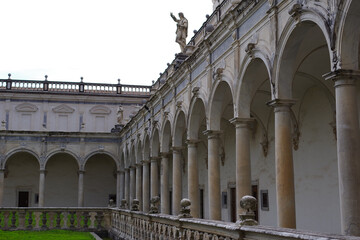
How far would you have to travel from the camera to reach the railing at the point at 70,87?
142 ft

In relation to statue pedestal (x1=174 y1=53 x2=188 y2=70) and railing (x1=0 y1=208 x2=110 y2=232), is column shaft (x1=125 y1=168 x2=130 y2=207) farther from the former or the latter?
statue pedestal (x1=174 y1=53 x2=188 y2=70)

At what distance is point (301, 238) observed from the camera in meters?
5.64

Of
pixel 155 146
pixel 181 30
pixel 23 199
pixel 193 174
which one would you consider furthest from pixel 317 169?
pixel 23 199

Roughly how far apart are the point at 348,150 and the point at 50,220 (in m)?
15.7

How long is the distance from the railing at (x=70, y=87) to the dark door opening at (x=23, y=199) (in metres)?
8.92

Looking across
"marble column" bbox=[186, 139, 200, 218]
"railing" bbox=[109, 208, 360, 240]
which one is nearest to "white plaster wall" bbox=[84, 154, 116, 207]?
"railing" bbox=[109, 208, 360, 240]

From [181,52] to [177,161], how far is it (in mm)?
4918

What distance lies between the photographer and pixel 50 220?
845 inches

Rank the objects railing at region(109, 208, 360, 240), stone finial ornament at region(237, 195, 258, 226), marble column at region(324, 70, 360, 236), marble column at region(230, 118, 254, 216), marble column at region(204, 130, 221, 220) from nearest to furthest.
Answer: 1. railing at region(109, 208, 360, 240)
2. stone finial ornament at region(237, 195, 258, 226)
3. marble column at region(324, 70, 360, 236)
4. marble column at region(230, 118, 254, 216)
5. marble column at region(204, 130, 221, 220)

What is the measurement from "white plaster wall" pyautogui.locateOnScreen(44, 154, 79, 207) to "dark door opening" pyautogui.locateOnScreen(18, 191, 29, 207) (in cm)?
154

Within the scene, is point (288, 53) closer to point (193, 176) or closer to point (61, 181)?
point (193, 176)

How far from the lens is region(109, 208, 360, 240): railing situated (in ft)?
20.1

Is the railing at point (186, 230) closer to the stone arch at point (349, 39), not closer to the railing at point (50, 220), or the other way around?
the railing at point (50, 220)

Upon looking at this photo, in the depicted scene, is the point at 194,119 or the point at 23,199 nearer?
the point at 194,119
